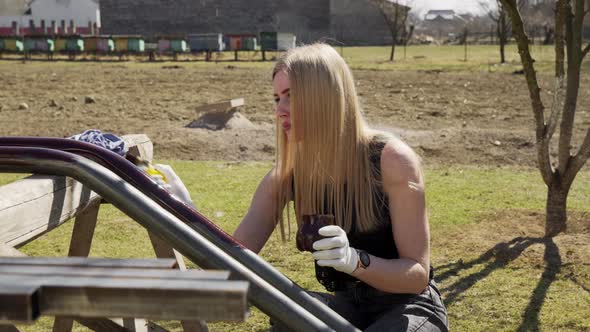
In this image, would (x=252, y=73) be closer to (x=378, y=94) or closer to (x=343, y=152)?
(x=378, y=94)

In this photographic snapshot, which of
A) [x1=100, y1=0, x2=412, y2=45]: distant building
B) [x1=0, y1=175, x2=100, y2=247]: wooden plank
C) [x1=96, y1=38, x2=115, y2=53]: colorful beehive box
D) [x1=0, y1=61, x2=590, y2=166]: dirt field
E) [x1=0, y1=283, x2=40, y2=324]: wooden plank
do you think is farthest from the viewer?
[x1=100, y1=0, x2=412, y2=45]: distant building

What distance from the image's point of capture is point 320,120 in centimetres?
246

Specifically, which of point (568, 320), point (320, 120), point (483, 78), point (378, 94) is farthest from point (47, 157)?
point (483, 78)

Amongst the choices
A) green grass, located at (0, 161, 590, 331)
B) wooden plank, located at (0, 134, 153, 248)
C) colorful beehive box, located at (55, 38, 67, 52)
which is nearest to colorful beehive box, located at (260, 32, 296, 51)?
colorful beehive box, located at (55, 38, 67, 52)

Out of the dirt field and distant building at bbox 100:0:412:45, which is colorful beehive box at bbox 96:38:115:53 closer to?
the dirt field

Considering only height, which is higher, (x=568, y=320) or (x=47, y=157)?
(x=47, y=157)

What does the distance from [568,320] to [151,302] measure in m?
2.93

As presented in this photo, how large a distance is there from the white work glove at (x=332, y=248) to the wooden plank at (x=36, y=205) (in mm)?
977

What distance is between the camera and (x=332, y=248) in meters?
2.13

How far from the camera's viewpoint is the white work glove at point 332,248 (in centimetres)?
205

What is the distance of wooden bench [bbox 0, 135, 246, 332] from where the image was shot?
7.63 ft

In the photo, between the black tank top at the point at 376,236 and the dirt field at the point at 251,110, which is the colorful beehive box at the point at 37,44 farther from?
the black tank top at the point at 376,236

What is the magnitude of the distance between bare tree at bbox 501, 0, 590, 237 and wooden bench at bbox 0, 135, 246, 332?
2.71 meters

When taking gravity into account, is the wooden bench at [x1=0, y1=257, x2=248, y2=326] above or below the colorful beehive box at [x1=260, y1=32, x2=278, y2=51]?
below
